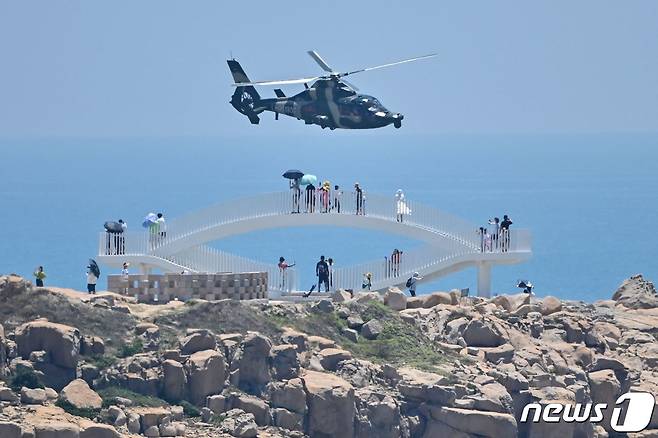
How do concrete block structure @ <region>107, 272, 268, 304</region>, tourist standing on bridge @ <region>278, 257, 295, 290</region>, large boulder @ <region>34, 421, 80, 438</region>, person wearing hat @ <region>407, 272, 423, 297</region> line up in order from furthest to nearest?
Answer: person wearing hat @ <region>407, 272, 423, 297</region>, tourist standing on bridge @ <region>278, 257, 295, 290</region>, concrete block structure @ <region>107, 272, 268, 304</region>, large boulder @ <region>34, 421, 80, 438</region>

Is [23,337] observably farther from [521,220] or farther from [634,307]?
[521,220]

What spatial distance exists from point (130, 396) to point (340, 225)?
58.8ft

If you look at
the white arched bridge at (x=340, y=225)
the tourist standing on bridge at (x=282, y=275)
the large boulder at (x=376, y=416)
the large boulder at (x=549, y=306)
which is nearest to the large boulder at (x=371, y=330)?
the large boulder at (x=376, y=416)

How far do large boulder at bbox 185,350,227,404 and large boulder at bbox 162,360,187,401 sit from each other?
19cm

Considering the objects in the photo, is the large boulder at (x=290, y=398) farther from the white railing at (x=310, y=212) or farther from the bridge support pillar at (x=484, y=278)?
the bridge support pillar at (x=484, y=278)

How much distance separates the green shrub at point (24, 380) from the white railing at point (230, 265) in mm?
15068

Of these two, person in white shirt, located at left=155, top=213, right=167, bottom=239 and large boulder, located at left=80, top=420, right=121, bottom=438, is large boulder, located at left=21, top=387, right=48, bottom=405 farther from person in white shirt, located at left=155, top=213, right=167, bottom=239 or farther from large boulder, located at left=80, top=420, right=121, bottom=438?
person in white shirt, located at left=155, top=213, right=167, bottom=239

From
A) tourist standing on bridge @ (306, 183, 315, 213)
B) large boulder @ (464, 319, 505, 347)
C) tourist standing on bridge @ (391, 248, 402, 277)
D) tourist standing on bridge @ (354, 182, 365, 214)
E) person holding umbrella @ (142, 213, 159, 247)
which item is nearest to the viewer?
large boulder @ (464, 319, 505, 347)

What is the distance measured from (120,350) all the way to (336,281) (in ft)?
46.2

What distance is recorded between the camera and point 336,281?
93000mm

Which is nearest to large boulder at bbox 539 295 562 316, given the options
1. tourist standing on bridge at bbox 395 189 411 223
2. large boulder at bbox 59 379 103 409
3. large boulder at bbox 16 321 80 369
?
tourist standing on bridge at bbox 395 189 411 223

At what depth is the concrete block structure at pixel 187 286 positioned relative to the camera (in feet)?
281

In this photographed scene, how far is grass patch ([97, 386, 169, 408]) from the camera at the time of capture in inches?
3054

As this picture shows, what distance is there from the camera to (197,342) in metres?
80.2
